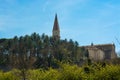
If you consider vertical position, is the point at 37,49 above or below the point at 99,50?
below

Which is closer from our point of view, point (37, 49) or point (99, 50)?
point (37, 49)

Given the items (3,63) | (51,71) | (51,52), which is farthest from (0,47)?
(51,71)

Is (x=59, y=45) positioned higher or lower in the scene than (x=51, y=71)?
higher

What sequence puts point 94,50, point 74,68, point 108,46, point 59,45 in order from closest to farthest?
point 74,68 < point 59,45 < point 94,50 < point 108,46

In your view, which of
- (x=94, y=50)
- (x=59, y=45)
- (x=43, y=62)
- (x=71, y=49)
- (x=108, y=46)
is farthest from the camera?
(x=108, y=46)

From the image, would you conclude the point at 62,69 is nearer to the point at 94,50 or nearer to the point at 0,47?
the point at 0,47

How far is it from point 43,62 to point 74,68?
181 feet

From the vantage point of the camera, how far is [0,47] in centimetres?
7831

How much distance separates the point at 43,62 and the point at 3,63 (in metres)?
9.07

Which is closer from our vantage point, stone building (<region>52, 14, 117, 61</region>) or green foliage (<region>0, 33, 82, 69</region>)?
green foliage (<region>0, 33, 82, 69</region>)

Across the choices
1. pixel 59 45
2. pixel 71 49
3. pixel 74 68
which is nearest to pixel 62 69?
pixel 74 68

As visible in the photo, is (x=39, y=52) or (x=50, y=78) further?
(x=39, y=52)

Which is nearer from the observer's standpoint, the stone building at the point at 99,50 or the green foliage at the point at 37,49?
the green foliage at the point at 37,49

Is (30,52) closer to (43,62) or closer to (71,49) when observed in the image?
(43,62)
